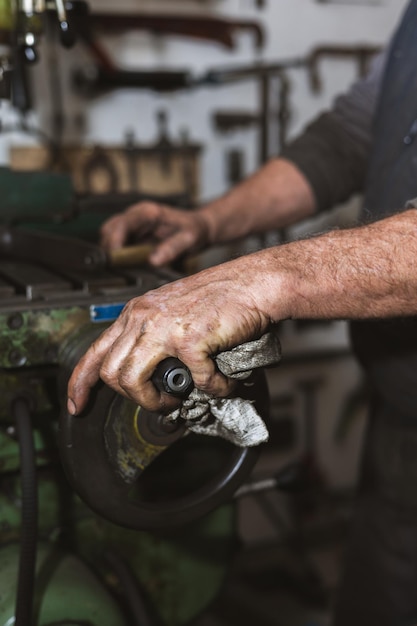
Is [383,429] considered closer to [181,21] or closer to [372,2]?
[181,21]

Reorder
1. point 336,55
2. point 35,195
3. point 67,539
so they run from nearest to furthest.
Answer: point 67,539 < point 35,195 < point 336,55

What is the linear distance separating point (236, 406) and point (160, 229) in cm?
71

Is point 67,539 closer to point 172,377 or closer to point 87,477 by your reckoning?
point 87,477

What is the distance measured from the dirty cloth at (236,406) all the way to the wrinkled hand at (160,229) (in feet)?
1.70

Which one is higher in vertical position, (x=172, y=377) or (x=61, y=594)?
(x=172, y=377)

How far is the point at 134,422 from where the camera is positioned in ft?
3.07

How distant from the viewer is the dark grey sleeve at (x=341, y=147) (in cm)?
172

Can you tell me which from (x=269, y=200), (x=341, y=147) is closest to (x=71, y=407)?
(x=269, y=200)

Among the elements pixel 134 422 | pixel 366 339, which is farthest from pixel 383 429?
pixel 134 422

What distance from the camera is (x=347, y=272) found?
90 cm

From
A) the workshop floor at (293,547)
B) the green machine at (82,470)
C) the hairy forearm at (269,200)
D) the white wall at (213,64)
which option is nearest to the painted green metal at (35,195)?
the green machine at (82,470)

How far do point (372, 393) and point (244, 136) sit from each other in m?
1.27

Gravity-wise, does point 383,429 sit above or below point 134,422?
below

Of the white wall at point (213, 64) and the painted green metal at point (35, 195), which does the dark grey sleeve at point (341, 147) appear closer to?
the painted green metal at point (35, 195)
